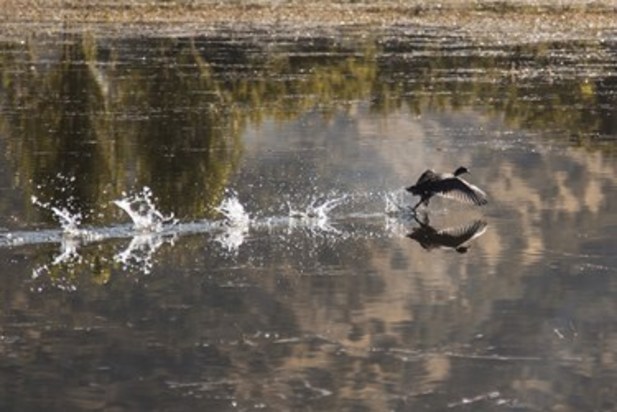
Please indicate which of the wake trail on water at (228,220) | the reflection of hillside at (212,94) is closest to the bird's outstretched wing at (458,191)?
the wake trail on water at (228,220)

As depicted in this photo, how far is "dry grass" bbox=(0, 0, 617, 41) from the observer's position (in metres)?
46.3

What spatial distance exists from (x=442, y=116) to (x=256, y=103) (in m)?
3.33

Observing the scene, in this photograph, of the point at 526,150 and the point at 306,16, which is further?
the point at 306,16

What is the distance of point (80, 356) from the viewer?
10969 mm

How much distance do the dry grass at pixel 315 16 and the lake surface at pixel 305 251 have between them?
56.6ft

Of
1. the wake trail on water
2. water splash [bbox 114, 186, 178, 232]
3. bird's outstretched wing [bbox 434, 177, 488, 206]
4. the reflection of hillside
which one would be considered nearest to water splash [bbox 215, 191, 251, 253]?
the wake trail on water

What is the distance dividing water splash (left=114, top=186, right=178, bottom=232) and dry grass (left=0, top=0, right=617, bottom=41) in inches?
1046

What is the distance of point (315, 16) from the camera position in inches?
2098

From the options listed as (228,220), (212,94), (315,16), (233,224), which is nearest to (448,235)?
(233,224)

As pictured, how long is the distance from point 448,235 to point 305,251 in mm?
1601

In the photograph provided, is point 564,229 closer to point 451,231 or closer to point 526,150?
point 451,231

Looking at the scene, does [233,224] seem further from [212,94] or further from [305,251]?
[212,94]

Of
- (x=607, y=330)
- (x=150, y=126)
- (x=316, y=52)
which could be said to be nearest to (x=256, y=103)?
(x=150, y=126)

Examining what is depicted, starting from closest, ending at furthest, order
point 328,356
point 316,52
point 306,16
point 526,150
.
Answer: point 328,356 < point 526,150 < point 316,52 < point 306,16
